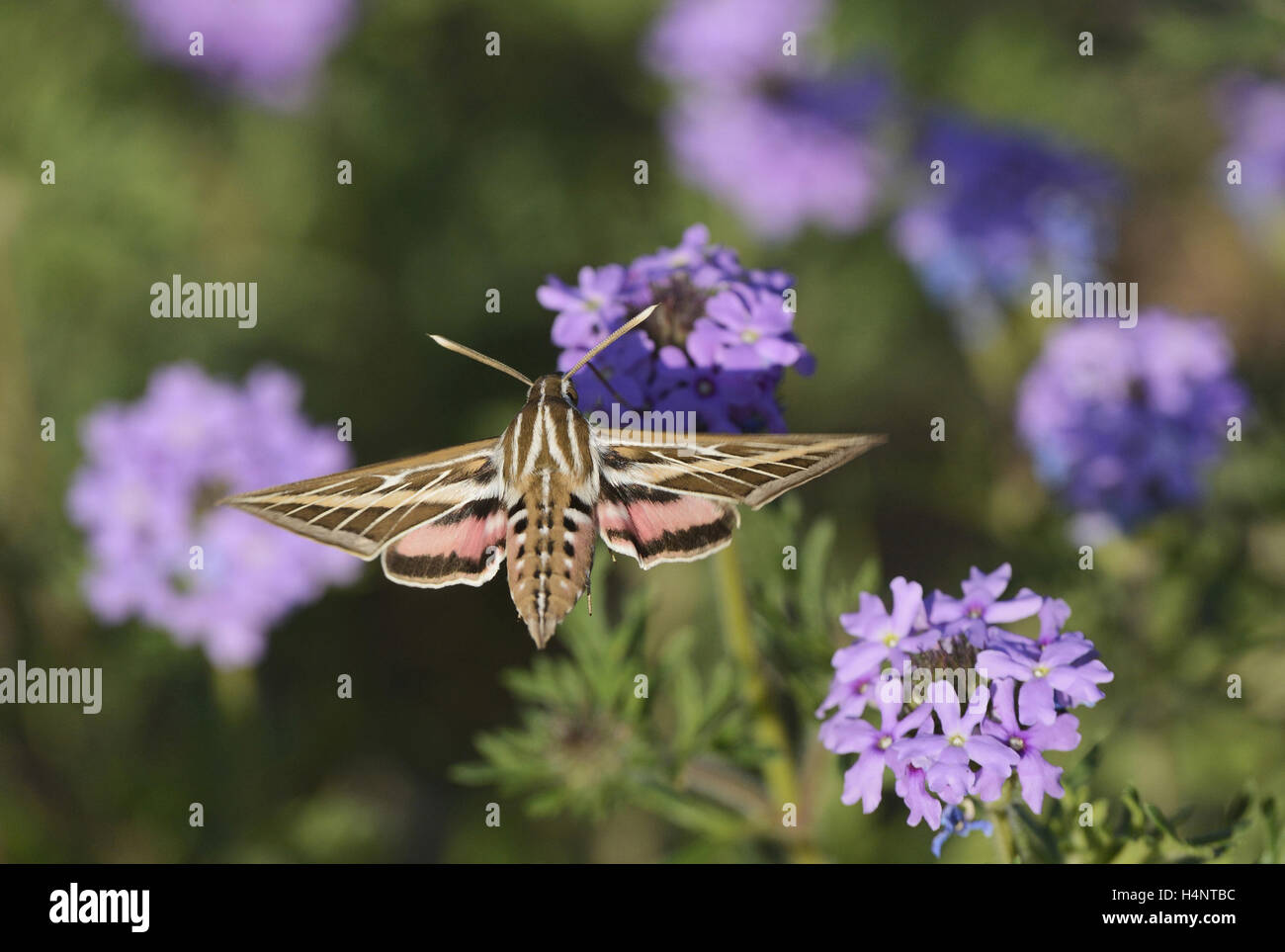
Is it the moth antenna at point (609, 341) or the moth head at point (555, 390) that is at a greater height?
the moth antenna at point (609, 341)

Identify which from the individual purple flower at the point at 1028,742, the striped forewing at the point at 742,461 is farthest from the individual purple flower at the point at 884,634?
the striped forewing at the point at 742,461

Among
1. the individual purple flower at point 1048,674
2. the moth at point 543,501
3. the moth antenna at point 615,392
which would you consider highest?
the moth antenna at point 615,392

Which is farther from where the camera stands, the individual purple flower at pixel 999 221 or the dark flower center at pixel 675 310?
the individual purple flower at pixel 999 221

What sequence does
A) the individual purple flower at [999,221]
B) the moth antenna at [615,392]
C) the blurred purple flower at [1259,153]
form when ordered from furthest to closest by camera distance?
the blurred purple flower at [1259,153], the individual purple flower at [999,221], the moth antenna at [615,392]

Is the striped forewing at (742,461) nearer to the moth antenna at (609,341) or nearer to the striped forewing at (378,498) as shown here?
the moth antenna at (609,341)

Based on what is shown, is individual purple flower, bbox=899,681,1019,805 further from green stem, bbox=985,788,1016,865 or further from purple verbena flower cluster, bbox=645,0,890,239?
purple verbena flower cluster, bbox=645,0,890,239

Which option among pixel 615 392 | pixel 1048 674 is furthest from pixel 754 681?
pixel 1048 674

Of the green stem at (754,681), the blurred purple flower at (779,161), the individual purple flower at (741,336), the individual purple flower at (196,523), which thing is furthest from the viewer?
the blurred purple flower at (779,161)

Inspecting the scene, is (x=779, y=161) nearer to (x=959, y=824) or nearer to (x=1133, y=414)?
(x=1133, y=414)
